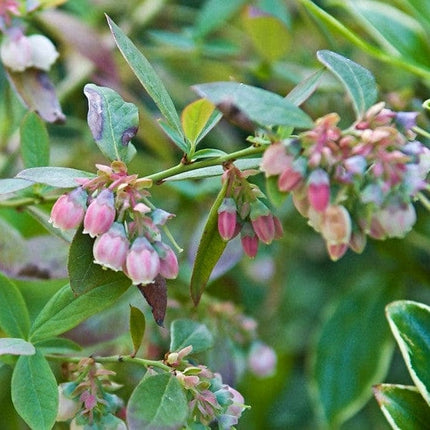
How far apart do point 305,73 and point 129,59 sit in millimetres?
621

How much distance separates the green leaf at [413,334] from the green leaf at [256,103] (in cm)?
31

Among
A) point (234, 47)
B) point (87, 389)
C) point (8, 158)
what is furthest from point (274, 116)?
point (234, 47)

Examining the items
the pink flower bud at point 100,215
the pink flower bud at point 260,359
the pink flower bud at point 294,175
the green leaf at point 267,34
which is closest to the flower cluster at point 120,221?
the pink flower bud at point 100,215

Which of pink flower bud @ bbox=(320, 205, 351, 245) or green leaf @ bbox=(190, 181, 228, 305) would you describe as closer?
pink flower bud @ bbox=(320, 205, 351, 245)

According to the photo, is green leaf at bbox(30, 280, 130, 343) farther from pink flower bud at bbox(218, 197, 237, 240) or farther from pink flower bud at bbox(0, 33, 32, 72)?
pink flower bud at bbox(0, 33, 32, 72)

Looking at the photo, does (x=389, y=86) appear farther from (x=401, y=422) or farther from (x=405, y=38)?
(x=401, y=422)

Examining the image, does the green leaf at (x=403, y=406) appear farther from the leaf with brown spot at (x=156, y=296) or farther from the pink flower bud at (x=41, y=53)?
the pink flower bud at (x=41, y=53)

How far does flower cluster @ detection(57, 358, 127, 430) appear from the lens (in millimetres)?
648

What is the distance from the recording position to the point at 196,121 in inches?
24.7

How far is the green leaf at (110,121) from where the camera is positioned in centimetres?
64

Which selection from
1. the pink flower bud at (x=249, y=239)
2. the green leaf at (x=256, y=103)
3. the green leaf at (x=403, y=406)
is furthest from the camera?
the green leaf at (x=403, y=406)

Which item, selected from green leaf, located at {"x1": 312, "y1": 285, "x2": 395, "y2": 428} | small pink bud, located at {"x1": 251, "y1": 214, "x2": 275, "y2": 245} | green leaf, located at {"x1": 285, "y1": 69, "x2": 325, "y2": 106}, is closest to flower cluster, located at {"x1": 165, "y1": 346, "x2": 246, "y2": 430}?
small pink bud, located at {"x1": 251, "y1": 214, "x2": 275, "y2": 245}

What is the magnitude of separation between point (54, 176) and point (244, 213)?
0.47 ft

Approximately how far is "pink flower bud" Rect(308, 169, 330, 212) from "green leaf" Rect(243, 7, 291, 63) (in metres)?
0.61
